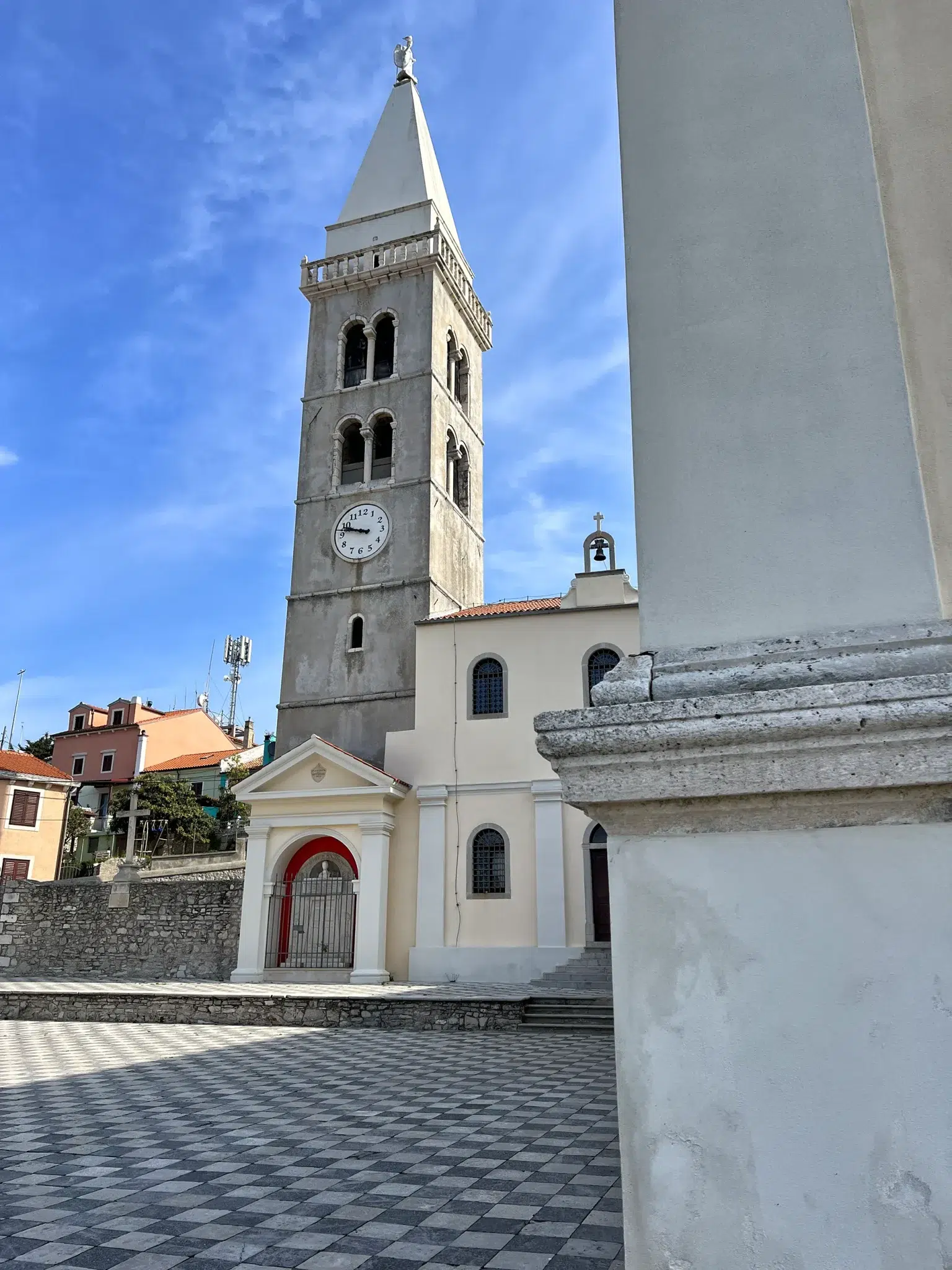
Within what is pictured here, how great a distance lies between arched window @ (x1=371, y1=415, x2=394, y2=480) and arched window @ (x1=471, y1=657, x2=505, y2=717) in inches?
274

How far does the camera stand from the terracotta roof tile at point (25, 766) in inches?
1212

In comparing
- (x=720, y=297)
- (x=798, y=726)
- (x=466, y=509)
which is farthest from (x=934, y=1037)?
(x=466, y=509)

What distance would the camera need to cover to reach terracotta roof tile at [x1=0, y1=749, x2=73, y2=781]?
101 feet

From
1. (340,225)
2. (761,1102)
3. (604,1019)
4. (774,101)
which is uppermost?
(340,225)

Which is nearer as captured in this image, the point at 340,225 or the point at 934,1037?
the point at 934,1037

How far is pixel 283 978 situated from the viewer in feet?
61.4

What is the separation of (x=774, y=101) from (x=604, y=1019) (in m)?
13.6

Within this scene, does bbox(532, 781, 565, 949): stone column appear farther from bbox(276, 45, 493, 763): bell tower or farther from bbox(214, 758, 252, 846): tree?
bbox(214, 758, 252, 846): tree

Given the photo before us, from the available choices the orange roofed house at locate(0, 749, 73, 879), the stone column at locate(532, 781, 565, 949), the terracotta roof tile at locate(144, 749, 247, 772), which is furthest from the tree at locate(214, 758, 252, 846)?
the stone column at locate(532, 781, 565, 949)


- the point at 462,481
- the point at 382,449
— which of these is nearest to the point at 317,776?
the point at 382,449

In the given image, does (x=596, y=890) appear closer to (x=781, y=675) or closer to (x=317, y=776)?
(x=317, y=776)

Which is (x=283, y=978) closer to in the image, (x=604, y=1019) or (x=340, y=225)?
(x=604, y=1019)

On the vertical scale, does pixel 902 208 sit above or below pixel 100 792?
below

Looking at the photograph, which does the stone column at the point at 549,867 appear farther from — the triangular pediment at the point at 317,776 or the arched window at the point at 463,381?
the arched window at the point at 463,381
